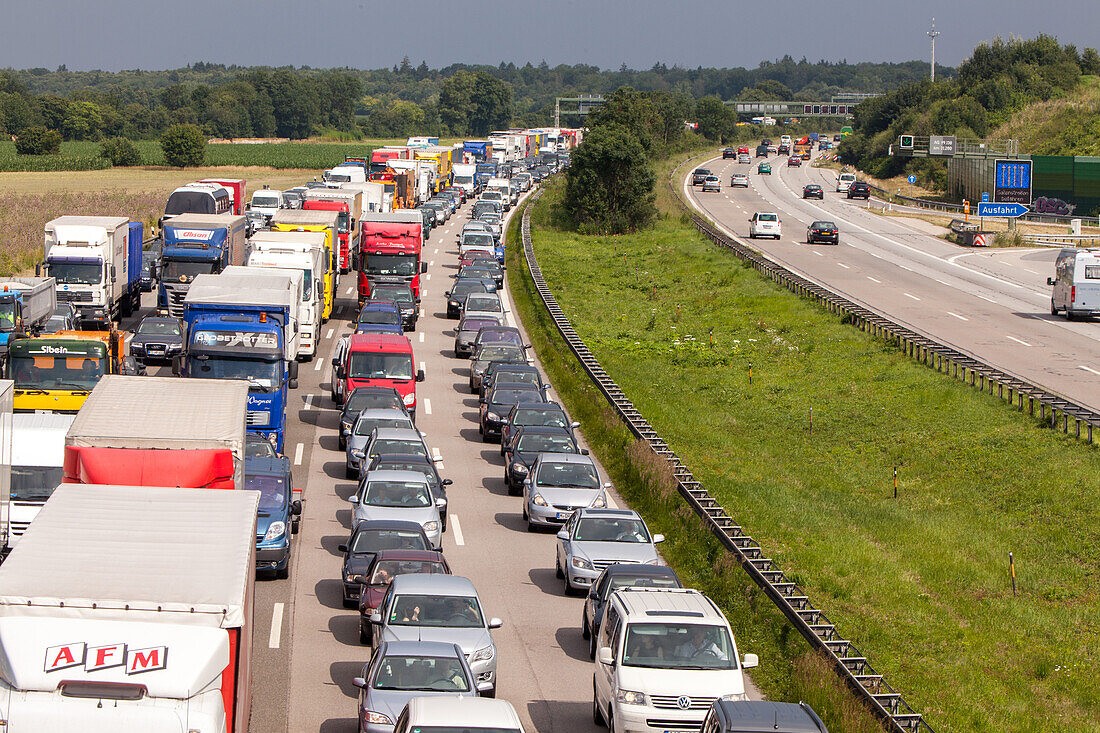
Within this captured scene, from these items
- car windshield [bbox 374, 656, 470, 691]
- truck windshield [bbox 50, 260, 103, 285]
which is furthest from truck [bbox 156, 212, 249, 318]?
car windshield [bbox 374, 656, 470, 691]

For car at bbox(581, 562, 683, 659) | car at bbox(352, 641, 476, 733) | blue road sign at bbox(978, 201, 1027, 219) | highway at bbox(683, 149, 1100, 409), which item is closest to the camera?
car at bbox(352, 641, 476, 733)

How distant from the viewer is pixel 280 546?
23.6m

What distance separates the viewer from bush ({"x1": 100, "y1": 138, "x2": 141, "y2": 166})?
14688cm

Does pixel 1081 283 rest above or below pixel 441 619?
above

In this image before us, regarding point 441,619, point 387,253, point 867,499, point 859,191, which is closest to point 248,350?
point 867,499

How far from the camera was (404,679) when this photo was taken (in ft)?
54.1

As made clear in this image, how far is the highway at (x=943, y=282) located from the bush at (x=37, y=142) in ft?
246

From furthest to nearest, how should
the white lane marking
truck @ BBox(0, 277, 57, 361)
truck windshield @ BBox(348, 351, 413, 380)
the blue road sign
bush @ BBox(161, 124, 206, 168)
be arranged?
bush @ BBox(161, 124, 206, 168)
the blue road sign
truck windshield @ BBox(348, 351, 413, 380)
truck @ BBox(0, 277, 57, 361)
the white lane marking

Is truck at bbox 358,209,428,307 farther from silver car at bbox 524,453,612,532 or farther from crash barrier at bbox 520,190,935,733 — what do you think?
silver car at bbox 524,453,612,532

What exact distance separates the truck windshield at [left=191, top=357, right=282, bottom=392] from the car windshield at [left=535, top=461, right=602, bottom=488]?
710cm

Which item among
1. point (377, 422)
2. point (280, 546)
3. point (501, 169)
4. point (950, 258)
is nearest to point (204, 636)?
point (280, 546)

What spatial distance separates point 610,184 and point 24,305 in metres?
55.5

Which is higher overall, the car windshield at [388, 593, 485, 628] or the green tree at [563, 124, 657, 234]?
the green tree at [563, 124, 657, 234]

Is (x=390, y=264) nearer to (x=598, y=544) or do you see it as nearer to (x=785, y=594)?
(x=598, y=544)
